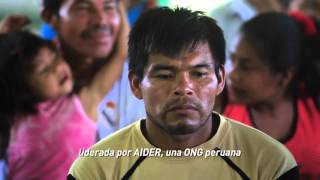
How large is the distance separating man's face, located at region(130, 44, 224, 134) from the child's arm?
0.79 ft

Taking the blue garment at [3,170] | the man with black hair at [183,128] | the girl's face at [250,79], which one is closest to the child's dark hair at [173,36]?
the man with black hair at [183,128]

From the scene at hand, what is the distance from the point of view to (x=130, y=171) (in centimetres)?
121

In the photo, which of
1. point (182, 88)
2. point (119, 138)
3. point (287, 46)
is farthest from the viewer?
point (287, 46)

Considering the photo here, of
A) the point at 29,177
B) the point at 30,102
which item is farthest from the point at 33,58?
the point at 29,177

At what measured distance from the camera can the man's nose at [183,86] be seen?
1.18 m

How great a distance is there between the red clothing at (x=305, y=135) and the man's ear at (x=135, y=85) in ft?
0.84

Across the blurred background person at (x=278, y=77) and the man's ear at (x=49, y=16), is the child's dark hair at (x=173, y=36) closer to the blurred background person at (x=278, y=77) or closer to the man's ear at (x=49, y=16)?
the blurred background person at (x=278, y=77)

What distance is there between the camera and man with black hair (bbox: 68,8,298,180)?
3.91 feet

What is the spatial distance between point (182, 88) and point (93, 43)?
1.23 feet

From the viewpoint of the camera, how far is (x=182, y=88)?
118cm

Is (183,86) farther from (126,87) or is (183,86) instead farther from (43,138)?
(43,138)

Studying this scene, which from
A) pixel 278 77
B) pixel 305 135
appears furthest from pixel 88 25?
pixel 305 135

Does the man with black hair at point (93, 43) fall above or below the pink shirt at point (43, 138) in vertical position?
above

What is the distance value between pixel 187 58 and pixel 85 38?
37cm
